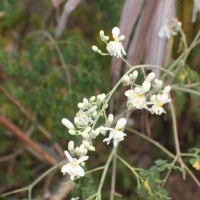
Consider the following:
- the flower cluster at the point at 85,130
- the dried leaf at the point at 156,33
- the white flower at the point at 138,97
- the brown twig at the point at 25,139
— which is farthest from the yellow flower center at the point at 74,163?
the brown twig at the point at 25,139

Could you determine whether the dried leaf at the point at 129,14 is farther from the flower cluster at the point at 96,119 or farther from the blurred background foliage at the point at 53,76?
the flower cluster at the point at 96,119

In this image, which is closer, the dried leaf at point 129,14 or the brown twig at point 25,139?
the dried leaf at point 129,14

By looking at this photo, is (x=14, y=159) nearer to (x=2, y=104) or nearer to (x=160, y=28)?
(x=2, y=104)

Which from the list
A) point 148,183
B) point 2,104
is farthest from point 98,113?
point 2,104

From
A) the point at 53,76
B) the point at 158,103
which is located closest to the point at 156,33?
the point at 53,76

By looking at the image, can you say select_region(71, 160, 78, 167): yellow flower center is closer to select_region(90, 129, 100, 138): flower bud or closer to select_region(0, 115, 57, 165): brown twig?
select_region(90, 129, 100, 138): flower bud

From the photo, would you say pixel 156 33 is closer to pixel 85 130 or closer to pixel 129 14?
pixel 129 14

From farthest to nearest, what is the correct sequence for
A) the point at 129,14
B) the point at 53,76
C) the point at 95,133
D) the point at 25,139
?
the point at 25,139 < the point at 53,76 < the point at 129,14 < the point at 95,133

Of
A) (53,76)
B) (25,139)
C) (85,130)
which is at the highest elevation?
(85,130)
